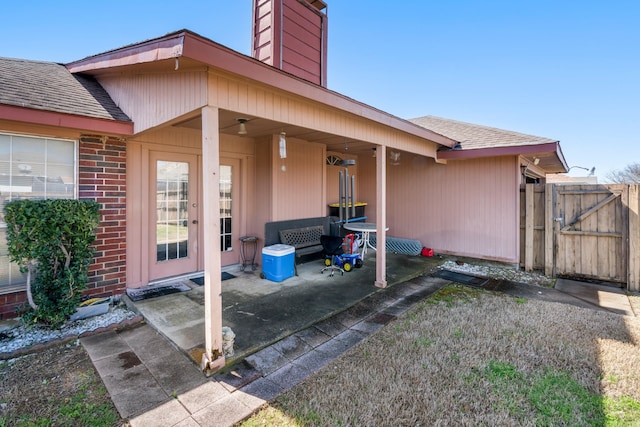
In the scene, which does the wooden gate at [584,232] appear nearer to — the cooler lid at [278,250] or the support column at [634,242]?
the support column at [634,242]

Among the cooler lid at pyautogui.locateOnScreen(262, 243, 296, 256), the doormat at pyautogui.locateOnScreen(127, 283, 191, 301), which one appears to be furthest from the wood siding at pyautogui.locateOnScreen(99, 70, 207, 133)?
the cooler lid at pyautogui.locateOnScreen(262, 243, 296, 256)

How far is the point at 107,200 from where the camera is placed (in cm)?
410

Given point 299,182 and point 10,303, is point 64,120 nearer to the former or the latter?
point 10,303

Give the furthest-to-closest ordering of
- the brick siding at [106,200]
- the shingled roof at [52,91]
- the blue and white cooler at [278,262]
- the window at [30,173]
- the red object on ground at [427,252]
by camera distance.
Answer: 1. the red object on ground at [427,252]
2. the blue and white cooler at [278,262]
3. the brick siding at [106,200]
4. the window at [30,173]
5. the shingled roof at [52,91]

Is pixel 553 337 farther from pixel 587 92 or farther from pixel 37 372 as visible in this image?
pixel 587 92

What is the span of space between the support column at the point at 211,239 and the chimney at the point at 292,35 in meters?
3.93

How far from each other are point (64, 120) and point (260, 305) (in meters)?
3.23

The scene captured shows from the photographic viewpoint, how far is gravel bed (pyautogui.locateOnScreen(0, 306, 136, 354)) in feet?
9.95

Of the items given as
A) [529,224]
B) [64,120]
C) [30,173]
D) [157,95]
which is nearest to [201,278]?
[30,173]

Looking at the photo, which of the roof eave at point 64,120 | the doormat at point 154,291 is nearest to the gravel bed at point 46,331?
the doormat at point 154,291

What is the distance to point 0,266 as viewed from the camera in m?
3.51

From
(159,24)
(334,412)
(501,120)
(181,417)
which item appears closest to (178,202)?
(181,417)

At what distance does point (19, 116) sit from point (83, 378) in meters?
2.78

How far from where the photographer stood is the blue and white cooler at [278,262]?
5.10 m
